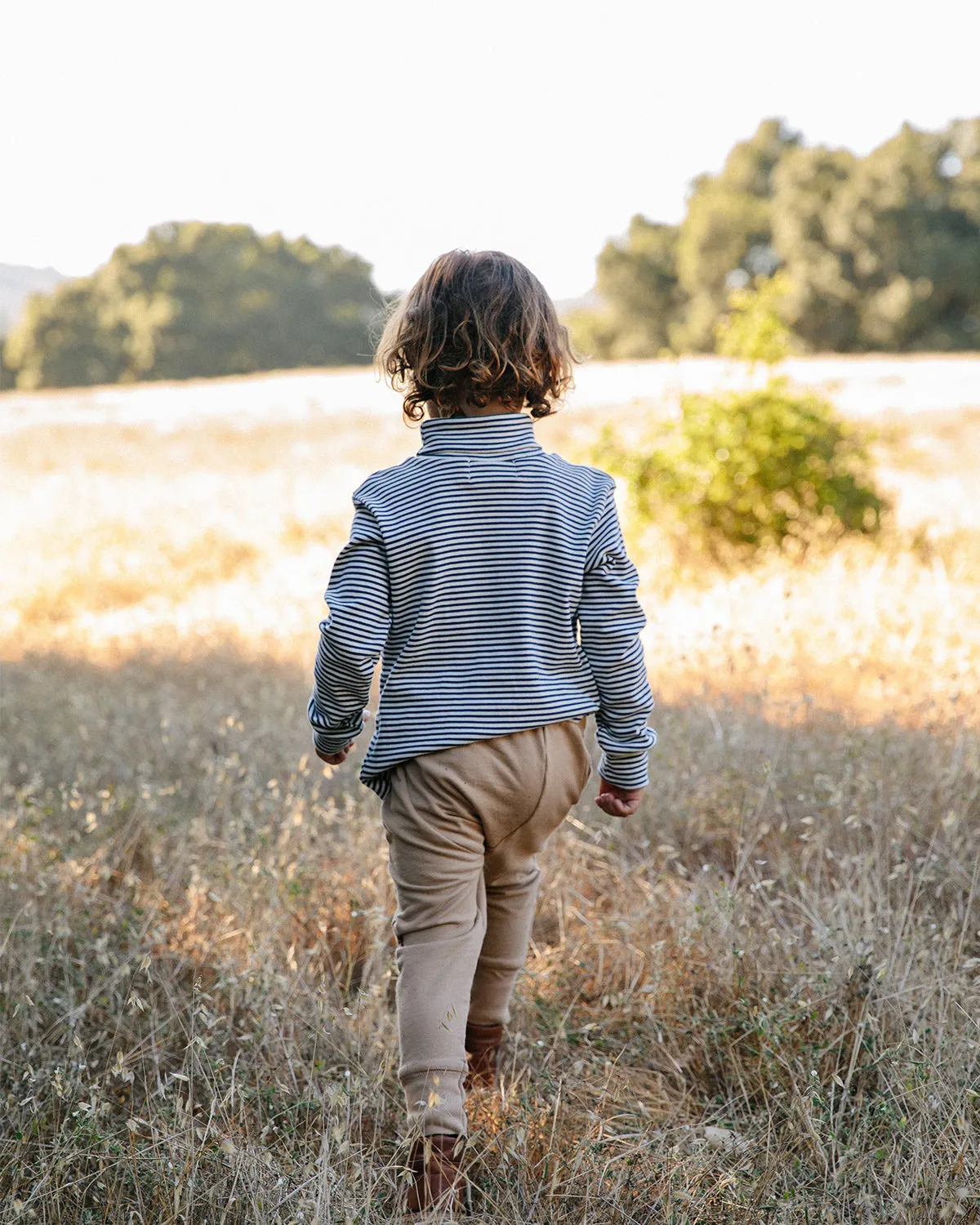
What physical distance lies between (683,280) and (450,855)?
44.8 m

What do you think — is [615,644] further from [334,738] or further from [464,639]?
[334,738]

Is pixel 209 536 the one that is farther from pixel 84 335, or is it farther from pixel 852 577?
pixel 84 335

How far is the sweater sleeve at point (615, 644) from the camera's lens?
2.17 m

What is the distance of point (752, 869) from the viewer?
305 centimetres

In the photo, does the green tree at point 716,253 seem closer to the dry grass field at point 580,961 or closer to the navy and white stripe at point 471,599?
the dry grass field at point 580,961

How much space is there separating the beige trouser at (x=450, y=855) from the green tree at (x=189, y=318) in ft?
160

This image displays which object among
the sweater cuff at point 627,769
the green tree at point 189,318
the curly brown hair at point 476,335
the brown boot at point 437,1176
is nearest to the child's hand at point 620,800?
the sweater cuff at point 627,769

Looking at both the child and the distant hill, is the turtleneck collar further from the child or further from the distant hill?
the distant hill

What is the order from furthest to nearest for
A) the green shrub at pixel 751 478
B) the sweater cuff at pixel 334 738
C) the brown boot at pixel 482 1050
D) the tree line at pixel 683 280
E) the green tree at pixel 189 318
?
the green tree at pixel 189 318, the tree line at pixel 683 280, the green shrub at pixel 751 478, the brown boot at pixel 482 1050, the sweater cuff at pixel 334 738

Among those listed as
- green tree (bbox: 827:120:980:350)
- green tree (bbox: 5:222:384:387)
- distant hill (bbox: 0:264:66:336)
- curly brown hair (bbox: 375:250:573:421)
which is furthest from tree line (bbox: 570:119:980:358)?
curly brown hair (bbox: 375:250:573:421)

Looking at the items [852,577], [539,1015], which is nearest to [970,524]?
[852,577]

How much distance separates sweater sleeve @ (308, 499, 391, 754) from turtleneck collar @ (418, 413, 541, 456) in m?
0.21

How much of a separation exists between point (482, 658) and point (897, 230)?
4231cm

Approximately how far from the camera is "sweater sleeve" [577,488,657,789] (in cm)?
217
